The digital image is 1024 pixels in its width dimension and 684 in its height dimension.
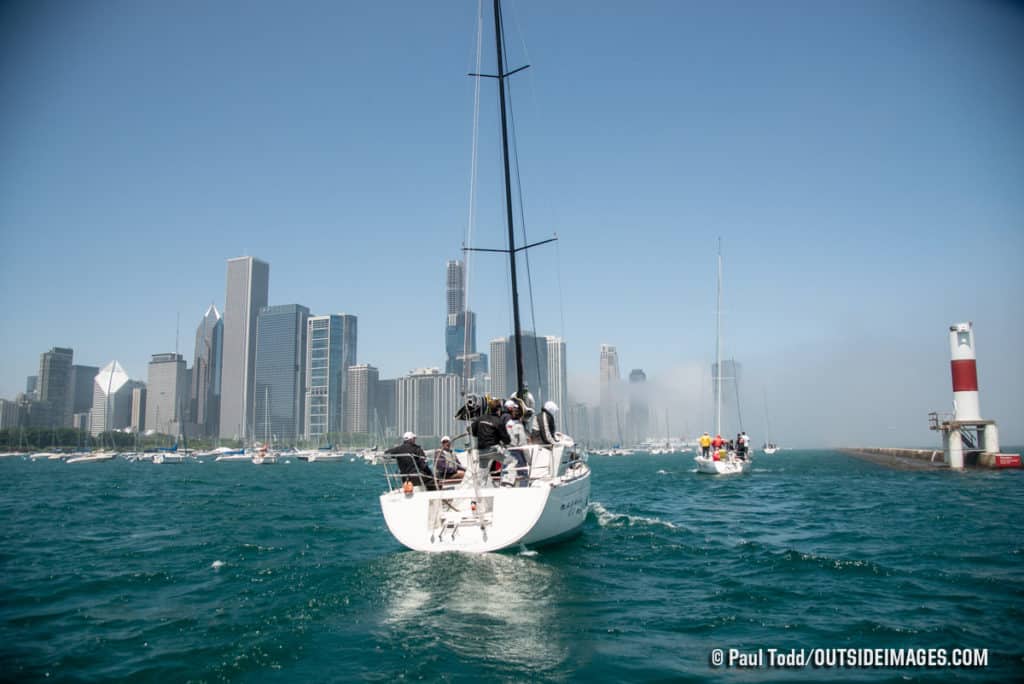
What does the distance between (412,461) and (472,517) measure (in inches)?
69.9

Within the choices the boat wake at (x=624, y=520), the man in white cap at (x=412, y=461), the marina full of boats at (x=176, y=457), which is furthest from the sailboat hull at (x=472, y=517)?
the marina full of boats at (x=176, y=457)

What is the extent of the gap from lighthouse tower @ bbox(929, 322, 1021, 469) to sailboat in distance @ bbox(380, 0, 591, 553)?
36414 millimetres

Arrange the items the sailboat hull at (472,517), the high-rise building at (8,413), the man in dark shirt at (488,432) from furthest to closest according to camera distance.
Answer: the high-rise building at (8,413), the man in dark shirt at (488,432), the sailboat hull at (472,517)

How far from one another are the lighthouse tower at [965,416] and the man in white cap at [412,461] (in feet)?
128

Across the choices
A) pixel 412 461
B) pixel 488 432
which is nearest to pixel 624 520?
pixel 488 432

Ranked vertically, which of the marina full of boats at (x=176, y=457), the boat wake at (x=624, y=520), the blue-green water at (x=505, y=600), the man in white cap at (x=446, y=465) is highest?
the man in white cap at (x=446, y=465)

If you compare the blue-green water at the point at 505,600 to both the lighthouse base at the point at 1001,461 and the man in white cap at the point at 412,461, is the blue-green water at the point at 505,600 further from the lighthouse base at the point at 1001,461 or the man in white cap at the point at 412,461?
the lighthouse base at the point at 1001,461

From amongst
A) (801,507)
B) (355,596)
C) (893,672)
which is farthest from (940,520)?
(355,596)

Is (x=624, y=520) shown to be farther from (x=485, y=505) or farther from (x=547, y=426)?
(x=485, y=505)

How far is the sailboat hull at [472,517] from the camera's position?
10.9 metres

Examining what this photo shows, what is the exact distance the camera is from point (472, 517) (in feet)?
36.9

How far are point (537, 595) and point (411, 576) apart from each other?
2.21 metres

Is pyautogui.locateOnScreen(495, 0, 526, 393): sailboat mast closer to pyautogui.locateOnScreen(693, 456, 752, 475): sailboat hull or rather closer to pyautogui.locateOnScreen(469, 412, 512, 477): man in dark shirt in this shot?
pyautogui.locateOnScreen(469, 412, 512, 477): man in dark shirt

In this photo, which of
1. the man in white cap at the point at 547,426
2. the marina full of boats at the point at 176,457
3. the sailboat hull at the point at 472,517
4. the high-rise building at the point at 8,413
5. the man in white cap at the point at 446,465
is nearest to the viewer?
the sailboat hull at the point at 472,517
